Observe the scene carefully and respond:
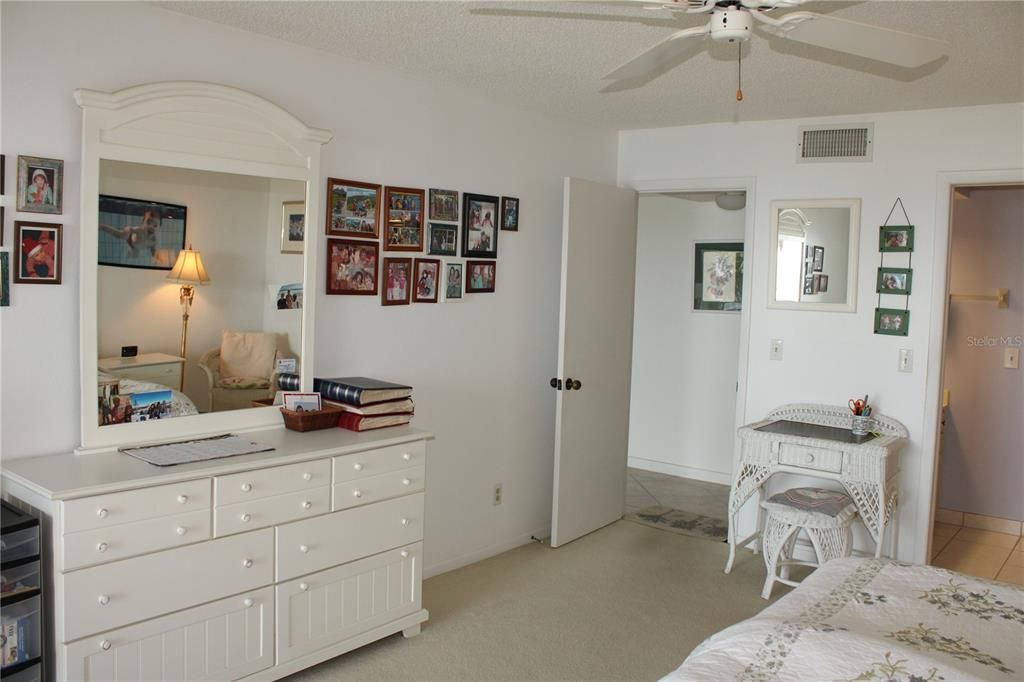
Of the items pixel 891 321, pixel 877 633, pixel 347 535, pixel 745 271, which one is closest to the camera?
pixel 877 633

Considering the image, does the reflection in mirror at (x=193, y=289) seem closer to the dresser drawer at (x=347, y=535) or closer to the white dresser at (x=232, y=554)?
the white dresser at (x=232, y=554)

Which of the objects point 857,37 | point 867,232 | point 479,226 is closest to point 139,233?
point 479,226

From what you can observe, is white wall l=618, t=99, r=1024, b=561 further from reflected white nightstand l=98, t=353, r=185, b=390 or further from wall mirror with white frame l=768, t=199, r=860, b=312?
reflected white nightstand l=98, t=353, r=185, b=390

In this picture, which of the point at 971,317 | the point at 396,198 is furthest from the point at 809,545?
the point at 396,198

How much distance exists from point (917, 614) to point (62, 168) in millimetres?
2800

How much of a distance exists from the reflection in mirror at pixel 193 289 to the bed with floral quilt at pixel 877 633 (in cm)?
198

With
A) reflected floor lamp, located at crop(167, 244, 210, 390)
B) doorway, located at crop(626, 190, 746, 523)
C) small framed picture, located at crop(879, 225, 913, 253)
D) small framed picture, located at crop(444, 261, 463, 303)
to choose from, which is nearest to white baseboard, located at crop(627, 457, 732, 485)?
doorway, located at crop(626, 190, 746, 523)

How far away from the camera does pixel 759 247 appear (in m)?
4.63

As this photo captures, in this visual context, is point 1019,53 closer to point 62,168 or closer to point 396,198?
point 396,198

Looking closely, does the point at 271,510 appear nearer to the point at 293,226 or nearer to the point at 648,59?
the point at 293,226

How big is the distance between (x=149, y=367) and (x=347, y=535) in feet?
2.99

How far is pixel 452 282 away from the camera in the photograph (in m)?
4.06

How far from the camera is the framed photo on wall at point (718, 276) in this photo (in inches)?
236

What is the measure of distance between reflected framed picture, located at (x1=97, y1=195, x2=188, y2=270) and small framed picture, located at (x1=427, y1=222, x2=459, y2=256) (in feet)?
4.01
